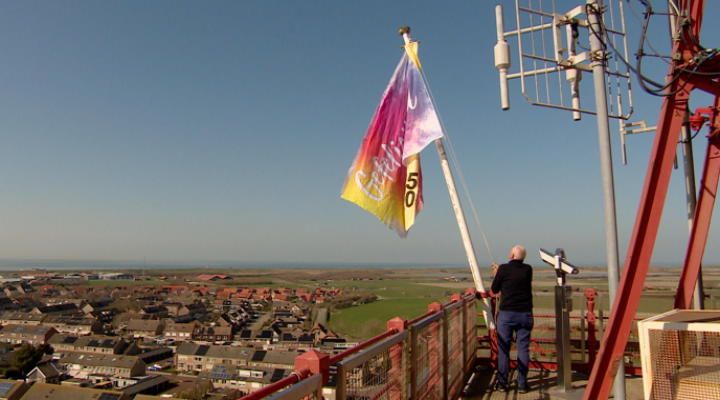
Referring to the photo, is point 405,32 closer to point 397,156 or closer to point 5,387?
point 397,156

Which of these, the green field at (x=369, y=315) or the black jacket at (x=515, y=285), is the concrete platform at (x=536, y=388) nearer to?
the black jacket at (x=515, y=285)

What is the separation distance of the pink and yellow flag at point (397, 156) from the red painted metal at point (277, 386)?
5536mm

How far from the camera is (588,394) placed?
3.83 meters

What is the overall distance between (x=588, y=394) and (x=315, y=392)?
2.50 m

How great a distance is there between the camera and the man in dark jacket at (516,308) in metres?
6.07

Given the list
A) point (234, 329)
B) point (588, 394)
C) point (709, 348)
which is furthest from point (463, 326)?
point (234, 329)

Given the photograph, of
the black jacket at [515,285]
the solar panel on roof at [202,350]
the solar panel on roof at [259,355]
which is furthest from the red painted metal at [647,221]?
the solar panel on roof at [202,350]

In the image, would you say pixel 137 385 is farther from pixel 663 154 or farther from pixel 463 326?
pixel 663 154

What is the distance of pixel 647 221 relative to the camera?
3.99 meters

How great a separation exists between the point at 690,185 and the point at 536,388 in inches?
128

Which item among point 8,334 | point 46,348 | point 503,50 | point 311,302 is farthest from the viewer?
point 311,302

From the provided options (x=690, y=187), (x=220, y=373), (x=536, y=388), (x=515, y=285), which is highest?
(x=690, y=187)

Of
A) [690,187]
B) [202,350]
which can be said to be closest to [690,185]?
[690,187]

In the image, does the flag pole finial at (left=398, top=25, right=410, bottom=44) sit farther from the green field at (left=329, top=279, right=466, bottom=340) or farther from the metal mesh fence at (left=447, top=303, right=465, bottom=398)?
the green field at (left=329, top=279, right=466, bottom=340)
